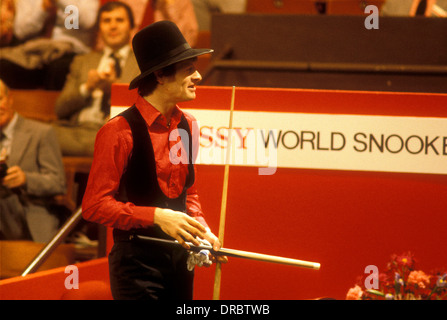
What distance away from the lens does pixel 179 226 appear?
2.16 metres

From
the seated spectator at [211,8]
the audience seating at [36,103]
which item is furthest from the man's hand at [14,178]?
the seated spectator at [211,8]

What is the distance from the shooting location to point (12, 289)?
11.1 feet

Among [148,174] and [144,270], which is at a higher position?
[148,174]

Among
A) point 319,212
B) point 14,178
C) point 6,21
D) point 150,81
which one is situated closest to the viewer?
point 150,81

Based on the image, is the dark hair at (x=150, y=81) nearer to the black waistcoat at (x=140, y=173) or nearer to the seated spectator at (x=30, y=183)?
the black waistcoat at (x=140, y=173)

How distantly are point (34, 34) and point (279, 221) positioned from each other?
10.2ft

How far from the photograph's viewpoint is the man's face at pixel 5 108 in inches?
180

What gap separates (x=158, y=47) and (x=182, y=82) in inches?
5.7

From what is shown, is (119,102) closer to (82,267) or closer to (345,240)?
(82,267)

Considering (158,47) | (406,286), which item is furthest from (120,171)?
(406,286)

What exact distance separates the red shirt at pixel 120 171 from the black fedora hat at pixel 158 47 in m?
0.12

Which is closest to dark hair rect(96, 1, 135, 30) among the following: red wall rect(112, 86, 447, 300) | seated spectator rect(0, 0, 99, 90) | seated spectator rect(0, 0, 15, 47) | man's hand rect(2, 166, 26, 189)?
seated spectator rect(0, 0, 99, 90)

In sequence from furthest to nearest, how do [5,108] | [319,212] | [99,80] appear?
[99,80] < [5,108] < [319,212]

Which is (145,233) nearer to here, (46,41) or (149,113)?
(149,113)
